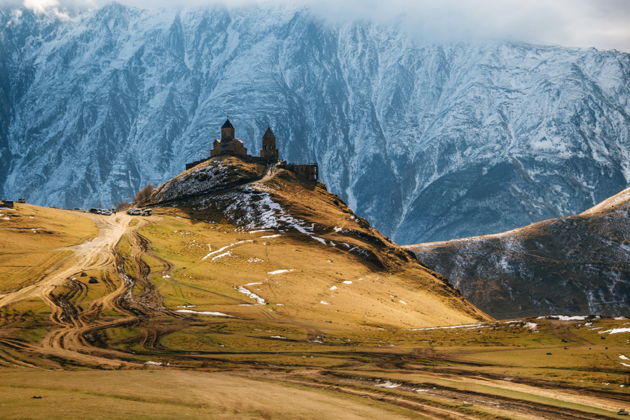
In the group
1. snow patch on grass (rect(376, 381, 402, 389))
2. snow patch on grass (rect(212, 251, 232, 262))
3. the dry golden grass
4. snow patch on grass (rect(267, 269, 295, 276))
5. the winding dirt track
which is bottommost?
the dry golden grass

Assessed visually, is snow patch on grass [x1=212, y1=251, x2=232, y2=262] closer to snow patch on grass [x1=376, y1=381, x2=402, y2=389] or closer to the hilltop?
the hilltop

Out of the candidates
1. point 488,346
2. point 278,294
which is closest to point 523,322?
point 488,346

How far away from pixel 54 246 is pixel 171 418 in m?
93.1

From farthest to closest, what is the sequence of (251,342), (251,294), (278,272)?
(278,272)
(251,294)
(251,342)

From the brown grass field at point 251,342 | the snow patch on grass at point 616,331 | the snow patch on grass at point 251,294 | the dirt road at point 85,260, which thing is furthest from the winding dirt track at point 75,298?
the snow patch on grass at point 616,331

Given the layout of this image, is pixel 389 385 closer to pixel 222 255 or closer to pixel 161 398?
pixel 161 398

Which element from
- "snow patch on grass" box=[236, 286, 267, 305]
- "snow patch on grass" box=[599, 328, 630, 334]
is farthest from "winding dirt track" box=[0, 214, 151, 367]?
"snow patch on grass" box=[599, 328, 630, 334]

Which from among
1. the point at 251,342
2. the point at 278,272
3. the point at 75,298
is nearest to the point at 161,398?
the point at 251,342

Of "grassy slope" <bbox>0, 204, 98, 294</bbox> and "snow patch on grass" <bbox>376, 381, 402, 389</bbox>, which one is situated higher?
"grassy slope" <bbox>0, 204, 98, 294</bbox>

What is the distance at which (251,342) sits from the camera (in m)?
74.2

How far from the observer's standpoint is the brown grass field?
4547 centimetres

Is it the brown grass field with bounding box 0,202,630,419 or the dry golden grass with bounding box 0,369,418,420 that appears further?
the brown grass field with bounding box 0,202,630,419

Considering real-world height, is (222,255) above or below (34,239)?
above

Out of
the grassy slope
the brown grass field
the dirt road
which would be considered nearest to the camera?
the brown grass field
